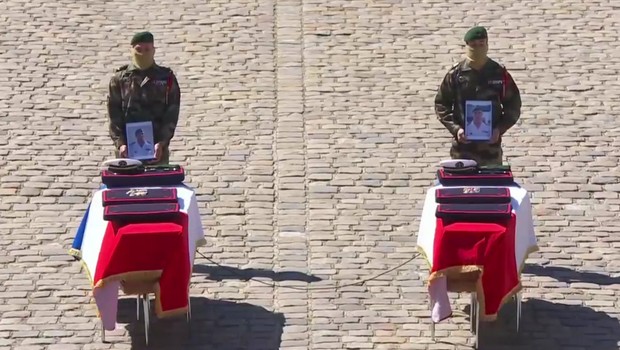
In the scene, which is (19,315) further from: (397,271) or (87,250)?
(397,271)

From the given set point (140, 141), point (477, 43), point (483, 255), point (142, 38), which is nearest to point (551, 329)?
point (483, 255)

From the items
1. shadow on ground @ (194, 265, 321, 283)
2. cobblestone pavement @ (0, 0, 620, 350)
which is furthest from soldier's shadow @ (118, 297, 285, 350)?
shadow on ground @ (194, 265, 321, 283)

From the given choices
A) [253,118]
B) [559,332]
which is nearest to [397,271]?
[559,332]

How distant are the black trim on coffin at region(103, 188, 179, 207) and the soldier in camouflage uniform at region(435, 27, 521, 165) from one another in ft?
8.17

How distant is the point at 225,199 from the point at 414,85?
3368 mm

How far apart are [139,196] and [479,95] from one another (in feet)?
9.70

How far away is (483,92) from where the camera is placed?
38.4 feet

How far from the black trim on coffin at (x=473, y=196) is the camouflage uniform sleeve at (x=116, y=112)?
8.95ft

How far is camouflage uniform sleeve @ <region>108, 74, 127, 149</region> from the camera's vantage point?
462 inches

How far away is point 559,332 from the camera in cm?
1116

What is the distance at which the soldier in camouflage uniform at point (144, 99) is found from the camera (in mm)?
11672

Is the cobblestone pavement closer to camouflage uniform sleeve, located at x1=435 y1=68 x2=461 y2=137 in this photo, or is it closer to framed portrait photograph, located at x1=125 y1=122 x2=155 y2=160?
framed portrait photograph, located at x1=125 y1=122 x2=155 y2=160

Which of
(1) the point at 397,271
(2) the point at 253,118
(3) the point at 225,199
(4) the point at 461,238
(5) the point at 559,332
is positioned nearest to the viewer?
(4) the point at 461,238

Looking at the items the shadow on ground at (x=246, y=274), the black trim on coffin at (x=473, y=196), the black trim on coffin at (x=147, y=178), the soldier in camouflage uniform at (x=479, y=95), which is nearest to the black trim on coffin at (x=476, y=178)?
the black trim on coffin at (x=473, y=196)
